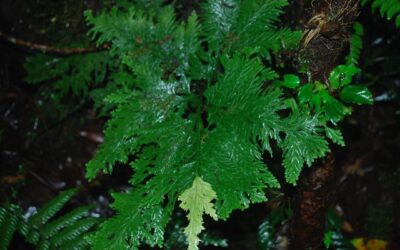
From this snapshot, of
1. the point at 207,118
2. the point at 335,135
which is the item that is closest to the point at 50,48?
the point at 207,118

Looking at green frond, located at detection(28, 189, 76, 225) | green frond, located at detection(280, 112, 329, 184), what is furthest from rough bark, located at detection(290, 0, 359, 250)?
green frond, located at detection(28, 189, 76, 225)

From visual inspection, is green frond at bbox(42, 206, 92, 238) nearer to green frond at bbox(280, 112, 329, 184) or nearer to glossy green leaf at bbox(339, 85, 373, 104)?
green frond at bbox(280, 112, 329, 184)

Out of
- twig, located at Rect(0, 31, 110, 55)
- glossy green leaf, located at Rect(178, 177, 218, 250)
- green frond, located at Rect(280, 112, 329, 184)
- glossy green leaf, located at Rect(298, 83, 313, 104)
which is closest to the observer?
glossy green leaf, located at Rect(178, 177, 218, 250)

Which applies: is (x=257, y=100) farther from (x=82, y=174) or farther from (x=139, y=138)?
(x=82, y=174)

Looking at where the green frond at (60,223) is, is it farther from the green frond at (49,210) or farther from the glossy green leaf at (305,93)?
the glossy green leaf at (305,93)

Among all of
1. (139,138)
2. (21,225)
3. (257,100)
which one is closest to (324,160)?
(257,100)

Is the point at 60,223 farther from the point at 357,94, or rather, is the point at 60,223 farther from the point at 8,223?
the point at 357,94
